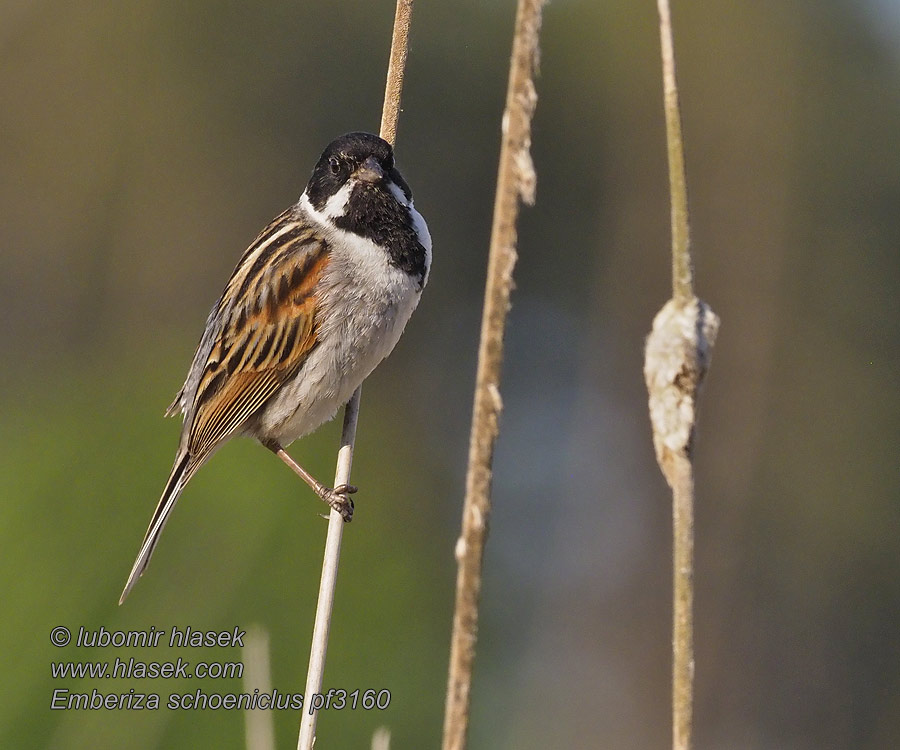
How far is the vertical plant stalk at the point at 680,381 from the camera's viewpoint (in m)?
1.30

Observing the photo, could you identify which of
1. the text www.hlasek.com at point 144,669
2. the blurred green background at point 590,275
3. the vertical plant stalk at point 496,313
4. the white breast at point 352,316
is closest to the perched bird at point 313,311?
the white breast at point 352,316

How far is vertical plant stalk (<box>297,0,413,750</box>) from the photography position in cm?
185

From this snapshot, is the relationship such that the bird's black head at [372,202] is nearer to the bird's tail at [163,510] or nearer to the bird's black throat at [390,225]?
the bird's black throat at [390,225]

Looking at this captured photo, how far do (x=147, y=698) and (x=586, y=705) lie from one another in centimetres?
759

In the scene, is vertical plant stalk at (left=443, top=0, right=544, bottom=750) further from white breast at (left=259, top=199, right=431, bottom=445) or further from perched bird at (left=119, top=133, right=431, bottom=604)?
white breast at (left=259, top=199, right=431, bottom=445)

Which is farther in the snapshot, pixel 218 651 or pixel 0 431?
pixel 0 431

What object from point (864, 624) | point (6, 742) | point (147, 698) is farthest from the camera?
point (864, 624)

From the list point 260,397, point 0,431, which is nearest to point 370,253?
point 260,397

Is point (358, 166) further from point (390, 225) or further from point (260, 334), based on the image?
point (260, 334)

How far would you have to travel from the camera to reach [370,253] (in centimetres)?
280

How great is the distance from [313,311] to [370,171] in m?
0.42

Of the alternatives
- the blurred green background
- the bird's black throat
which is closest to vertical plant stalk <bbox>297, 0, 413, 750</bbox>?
the bird's black throat

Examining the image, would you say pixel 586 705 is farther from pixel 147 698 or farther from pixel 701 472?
pixel 147 698

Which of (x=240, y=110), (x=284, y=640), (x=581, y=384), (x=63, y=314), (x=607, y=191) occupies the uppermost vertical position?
(x=240, y=110)
